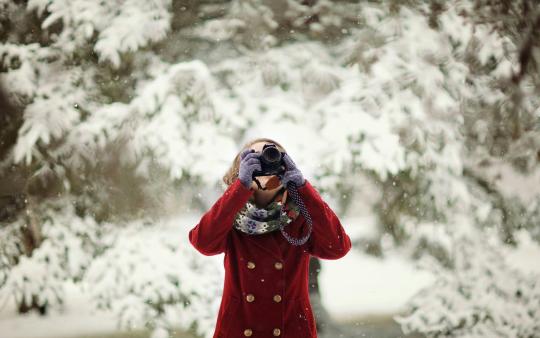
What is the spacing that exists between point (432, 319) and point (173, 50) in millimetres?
1962

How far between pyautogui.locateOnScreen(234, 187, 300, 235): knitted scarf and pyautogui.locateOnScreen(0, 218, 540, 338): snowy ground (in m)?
1.47

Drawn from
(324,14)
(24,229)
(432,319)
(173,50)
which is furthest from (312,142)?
(24,229)

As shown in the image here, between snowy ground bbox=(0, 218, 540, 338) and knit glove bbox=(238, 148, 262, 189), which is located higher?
knit glove bbox=(238, 148, 262, 189)

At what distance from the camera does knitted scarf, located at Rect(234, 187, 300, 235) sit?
1305 mm

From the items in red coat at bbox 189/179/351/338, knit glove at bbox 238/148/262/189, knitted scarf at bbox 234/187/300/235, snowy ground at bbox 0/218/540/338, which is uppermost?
knit glove at bbox 238/148/262/189

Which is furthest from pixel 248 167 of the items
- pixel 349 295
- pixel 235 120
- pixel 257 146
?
pixel 349 295

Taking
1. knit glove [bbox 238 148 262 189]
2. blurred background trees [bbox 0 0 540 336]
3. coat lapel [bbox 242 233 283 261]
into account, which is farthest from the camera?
blurred background trees [bbox 0 0 540 336]

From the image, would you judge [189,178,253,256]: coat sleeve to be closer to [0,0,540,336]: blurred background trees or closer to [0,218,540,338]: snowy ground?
[0,0,540,336]: blurred background trees

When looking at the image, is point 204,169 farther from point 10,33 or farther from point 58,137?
point 10,33

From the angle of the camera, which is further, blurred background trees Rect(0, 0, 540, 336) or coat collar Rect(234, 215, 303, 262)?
blurred background trees Rect(0, 0, 540, 336)

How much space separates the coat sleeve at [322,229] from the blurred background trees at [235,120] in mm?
1293

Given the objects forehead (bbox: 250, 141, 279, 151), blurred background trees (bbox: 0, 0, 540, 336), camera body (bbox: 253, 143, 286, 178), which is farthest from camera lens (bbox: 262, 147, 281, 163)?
blurred background trees (bbox: 0, 0, 540, 336)

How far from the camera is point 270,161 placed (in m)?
1.21

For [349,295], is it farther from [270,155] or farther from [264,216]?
[270,155]
